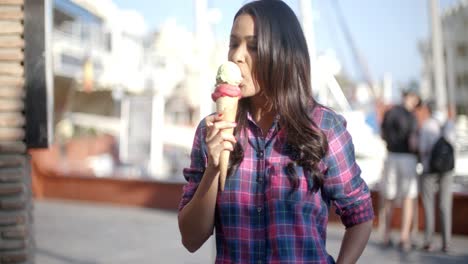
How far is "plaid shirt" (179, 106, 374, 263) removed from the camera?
65.1 inches

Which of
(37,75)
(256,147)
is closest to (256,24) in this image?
(256,147)

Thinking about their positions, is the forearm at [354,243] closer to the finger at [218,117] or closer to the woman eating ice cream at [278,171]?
the woman eating ice cream at [278,171]

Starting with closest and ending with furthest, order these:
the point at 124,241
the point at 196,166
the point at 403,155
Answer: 1. the point at 196,166
2. the point at 403,155
3. the point at 124,241

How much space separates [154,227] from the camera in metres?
9.44

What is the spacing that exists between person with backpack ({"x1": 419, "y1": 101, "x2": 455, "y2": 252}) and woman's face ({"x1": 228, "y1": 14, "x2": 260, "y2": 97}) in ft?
19.2

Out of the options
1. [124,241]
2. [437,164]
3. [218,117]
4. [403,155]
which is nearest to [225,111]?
[218,117]

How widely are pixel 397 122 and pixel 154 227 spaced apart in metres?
4.10

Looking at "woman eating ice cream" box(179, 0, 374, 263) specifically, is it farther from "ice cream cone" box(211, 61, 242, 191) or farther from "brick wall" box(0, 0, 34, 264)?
"brick wall" box(0, 0, 34, 264)

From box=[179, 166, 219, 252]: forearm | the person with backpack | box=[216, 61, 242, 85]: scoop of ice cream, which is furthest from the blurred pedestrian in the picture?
A: box=[216, 61, 242, 85]: scoop of ice cream

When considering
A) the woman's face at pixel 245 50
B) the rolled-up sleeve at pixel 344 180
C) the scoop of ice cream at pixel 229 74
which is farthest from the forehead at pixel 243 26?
the rolled-up sleeve at pixel 344 180

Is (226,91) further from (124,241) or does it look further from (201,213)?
(124,241)

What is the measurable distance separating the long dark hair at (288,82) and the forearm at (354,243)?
0.56 feet

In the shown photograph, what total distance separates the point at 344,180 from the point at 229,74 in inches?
17.6

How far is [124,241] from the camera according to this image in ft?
27.5
